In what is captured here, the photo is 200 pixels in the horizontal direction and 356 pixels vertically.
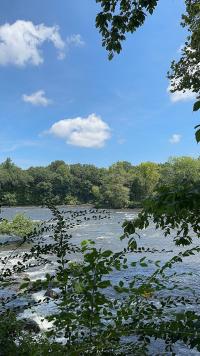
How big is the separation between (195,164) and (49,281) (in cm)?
9378

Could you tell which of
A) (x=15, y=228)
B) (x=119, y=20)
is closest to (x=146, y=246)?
(x=15, y=228)

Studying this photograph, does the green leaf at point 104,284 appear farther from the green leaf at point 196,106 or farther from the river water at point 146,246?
the river water at point 146,246

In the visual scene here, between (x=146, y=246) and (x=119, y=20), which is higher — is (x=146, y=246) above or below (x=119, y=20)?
below

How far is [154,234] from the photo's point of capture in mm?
33688

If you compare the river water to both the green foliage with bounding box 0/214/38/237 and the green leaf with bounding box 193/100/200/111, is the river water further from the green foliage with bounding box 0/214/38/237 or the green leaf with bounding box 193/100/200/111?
the green leaf with bounding box 193/100/200/111

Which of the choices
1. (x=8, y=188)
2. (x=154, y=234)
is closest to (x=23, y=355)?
(x=8, y=188)

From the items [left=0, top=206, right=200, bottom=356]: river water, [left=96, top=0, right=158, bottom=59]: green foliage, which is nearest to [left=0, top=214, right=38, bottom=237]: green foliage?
[left=0, top=206, right=200, bottom=356]: river water

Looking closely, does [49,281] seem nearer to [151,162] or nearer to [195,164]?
[195,164]

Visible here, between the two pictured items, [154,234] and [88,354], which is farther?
[154,234]

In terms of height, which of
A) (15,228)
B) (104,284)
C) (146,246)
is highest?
(104,284)

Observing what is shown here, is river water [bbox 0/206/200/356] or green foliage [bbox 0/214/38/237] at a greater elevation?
green foliage [bbox 0/214/38/237]

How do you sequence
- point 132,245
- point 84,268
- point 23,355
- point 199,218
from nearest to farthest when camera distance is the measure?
1. point 84,268
2. point 132,245
3. point 23,355
4. point 199,218

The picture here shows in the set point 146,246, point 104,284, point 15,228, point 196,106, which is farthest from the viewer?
Answer: point 146,246

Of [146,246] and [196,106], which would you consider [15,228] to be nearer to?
[146,246]
